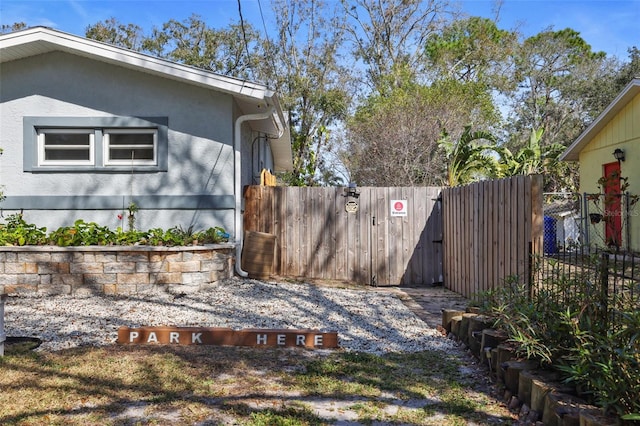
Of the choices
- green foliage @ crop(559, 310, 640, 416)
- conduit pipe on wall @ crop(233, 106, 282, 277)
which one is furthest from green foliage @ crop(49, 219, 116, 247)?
green foliage @ crop(559, 310, 640, 416)

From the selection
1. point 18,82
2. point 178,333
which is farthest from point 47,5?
point 178,333

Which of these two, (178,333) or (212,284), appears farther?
(212,284)

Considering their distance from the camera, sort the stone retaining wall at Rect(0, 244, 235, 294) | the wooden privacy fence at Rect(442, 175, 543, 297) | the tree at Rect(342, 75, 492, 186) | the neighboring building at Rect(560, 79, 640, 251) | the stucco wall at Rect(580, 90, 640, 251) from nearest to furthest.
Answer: the wooden privacy fence at Rect(442, 175, 543, 297) < the stone retaining wall at Rect(0, 244, 235, 294) < the neighboring building at Rect(560, 79, 640, 251) < the stucco wall at Rect(580, 90, 640, 251) < the tree at Rect(342, 75, 492, 186)

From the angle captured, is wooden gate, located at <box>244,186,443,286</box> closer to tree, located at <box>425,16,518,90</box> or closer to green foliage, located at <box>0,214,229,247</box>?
green foliage, located at <box>0,214,229,247</box>

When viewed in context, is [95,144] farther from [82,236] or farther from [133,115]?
[82,236]

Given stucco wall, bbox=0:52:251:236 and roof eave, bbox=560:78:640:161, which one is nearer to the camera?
stucco wall, bbox=0:52:251:236

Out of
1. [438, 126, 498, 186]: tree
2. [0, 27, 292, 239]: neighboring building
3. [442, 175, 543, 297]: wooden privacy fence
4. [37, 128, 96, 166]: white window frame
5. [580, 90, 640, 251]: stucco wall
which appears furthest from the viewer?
[438, 126, 498, 186]: tree

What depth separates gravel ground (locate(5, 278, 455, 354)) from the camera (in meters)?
5.31

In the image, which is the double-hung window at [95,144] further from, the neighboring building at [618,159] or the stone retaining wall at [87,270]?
the neighboring building at [618,159]

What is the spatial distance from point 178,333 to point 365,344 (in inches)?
75.6

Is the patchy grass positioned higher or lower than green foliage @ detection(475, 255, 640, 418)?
lower

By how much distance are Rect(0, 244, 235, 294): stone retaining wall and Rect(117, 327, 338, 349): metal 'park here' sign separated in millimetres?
2481

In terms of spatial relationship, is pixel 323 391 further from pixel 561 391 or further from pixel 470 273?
pixel 470 273

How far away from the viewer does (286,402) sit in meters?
3.53
